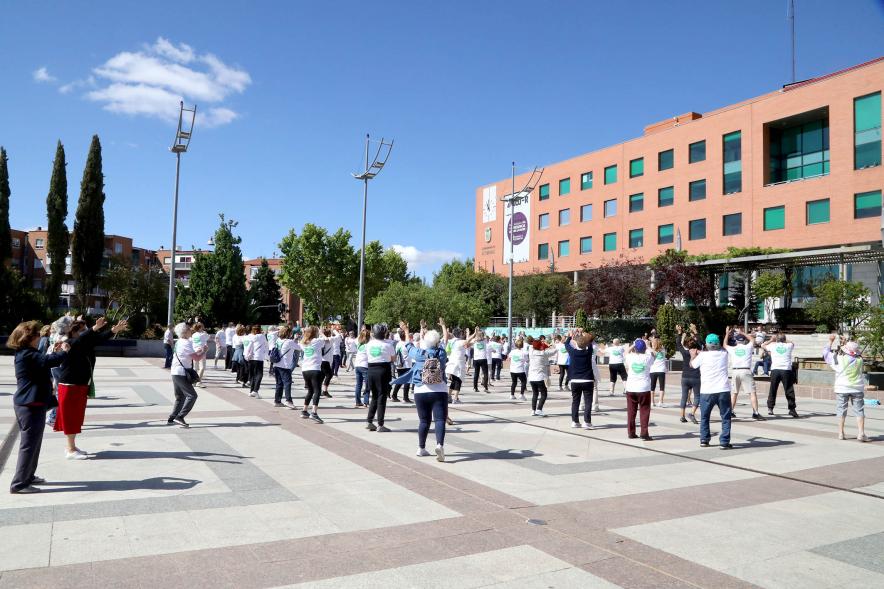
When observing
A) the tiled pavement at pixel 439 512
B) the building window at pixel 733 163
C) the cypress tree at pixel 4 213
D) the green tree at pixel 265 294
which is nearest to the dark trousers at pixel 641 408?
the tiled pavement at pixel 439 512

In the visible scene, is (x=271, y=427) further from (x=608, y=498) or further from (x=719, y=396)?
(x=719, y=396)

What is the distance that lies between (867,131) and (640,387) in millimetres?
35869

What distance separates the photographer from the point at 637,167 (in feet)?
169

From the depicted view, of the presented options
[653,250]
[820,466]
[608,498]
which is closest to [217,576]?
[608,498]

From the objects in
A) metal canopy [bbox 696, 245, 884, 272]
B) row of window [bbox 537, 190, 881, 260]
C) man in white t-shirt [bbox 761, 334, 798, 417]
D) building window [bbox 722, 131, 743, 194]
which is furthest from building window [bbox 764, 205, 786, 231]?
man in white t-shirt [bbox 761, 334, 798, 417]

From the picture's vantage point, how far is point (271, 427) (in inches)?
422

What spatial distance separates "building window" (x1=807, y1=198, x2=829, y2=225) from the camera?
1537 inches

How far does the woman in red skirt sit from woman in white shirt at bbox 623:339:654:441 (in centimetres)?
755

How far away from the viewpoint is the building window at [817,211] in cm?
3903

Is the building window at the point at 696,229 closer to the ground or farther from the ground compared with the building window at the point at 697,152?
closer to the ground

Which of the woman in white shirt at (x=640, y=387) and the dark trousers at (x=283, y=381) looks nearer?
the woman in white shirt at (x=640, y=387)

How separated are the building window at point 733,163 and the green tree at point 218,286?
1525 inches

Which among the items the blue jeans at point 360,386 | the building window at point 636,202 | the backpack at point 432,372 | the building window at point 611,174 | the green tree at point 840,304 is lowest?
the blue jeans at point 360,386

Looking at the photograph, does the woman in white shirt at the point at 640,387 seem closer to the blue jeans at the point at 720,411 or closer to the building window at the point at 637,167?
the blue jeans at the point at 720,411
